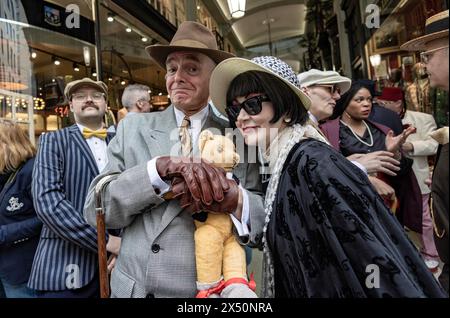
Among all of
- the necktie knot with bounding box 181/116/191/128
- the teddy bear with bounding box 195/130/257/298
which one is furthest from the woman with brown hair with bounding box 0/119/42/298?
the teddy bear with bounding box 195/130/257/298

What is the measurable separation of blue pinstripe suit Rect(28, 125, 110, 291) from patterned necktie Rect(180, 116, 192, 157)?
0.70 meters

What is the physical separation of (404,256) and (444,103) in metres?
0.45

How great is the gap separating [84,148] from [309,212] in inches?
52.5

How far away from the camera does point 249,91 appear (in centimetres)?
121

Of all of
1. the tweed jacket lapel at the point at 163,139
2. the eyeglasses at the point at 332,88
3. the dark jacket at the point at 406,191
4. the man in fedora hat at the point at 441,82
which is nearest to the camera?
the man in fedora hat at the point at 441,82

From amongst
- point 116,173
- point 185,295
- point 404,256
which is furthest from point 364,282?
point 116,173

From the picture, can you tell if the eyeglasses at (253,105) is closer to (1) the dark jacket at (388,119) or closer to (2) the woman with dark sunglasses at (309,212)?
(2) the woman with dark sunglasses at (309,212)

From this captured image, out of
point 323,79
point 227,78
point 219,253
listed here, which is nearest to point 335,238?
point 219,253

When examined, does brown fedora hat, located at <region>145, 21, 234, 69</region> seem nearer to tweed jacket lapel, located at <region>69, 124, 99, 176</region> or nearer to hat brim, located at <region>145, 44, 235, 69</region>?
hat brim, located at <region>145, 44, 235, 69</region>

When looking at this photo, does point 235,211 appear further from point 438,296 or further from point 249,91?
point 438,296

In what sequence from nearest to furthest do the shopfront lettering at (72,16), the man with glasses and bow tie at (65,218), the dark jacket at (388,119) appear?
the man with glasses and bow tie at (65,218) → the shopfront lettering at (72,16) → the dark jacket at (388,119)

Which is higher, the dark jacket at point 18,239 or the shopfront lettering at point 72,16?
the shopfront lettering at point 72,16

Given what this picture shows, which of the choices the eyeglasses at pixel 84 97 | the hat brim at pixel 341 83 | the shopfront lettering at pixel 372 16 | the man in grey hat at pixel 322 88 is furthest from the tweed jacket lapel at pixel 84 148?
the shopfront lettering at pixel 372 16

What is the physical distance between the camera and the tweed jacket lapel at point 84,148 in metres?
1.85
